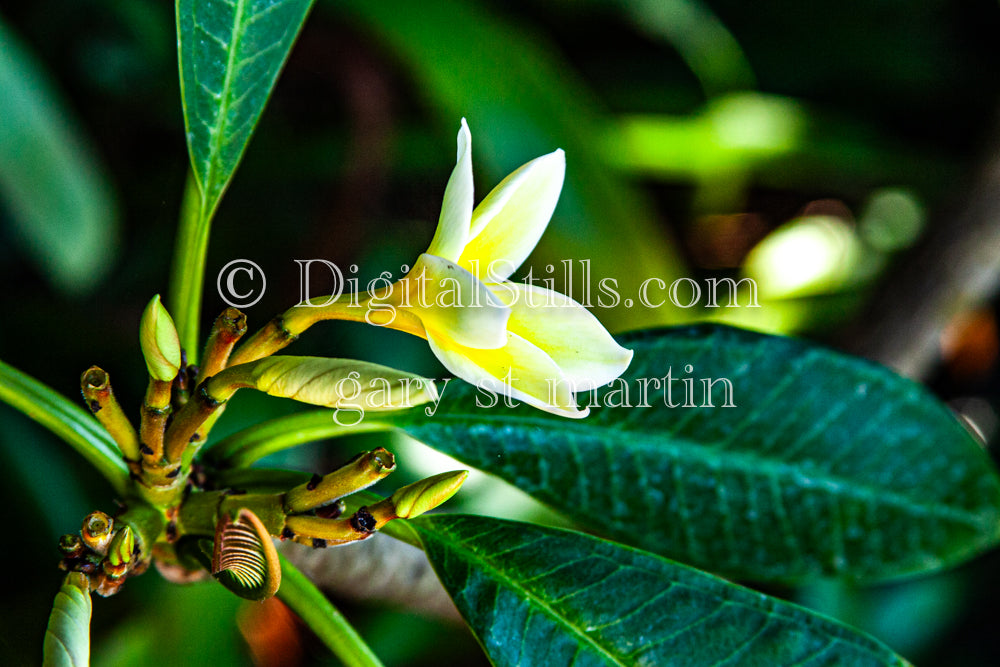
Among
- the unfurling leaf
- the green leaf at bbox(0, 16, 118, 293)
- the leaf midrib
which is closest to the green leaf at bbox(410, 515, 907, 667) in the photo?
the unfurling leaf

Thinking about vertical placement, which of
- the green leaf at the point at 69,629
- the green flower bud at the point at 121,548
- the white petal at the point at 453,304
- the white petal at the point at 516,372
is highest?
the white petal at the point at 453,304

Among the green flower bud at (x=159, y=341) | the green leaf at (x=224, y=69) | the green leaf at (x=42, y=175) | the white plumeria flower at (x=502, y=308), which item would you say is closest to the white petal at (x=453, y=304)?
the white plumeria flower at (x=502, y=308)

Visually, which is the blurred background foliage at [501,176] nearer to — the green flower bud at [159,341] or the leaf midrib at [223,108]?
the leaf midrib at [223,108]

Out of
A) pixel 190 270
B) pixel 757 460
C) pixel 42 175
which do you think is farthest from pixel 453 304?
pixel 42 175

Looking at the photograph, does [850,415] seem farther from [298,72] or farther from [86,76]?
[86,76]

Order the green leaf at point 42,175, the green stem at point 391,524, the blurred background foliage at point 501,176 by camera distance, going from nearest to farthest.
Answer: the green stem at point 391,524 → the green leaf at point 42,175 → the blurred background foliage at point 501,176

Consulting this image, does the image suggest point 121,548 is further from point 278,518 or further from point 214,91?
point 214,91

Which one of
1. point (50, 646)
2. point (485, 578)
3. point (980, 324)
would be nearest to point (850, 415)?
point (485, 578)

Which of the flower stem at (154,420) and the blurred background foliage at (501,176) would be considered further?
the blurred background foliage at (501,176)

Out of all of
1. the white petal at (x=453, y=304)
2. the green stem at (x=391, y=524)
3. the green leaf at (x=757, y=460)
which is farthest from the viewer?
the green leaf at (x=757, y=460)
